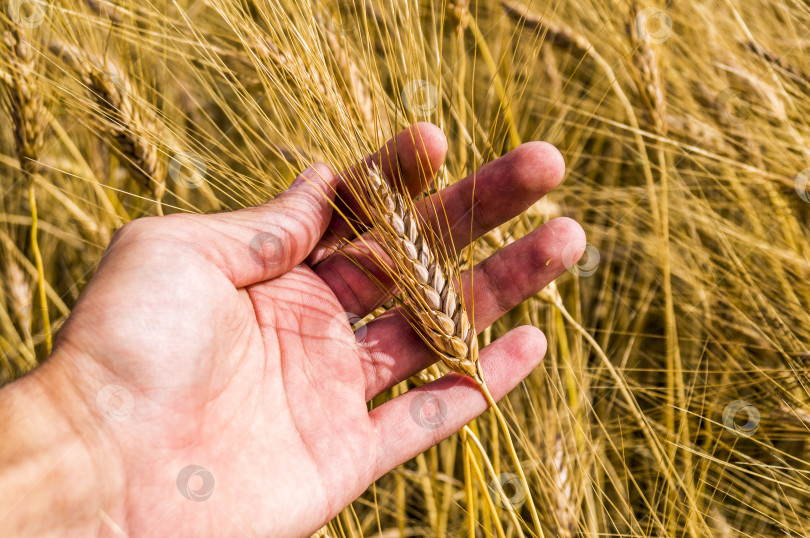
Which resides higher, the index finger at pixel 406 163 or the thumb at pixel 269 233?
the index finger at pixel 406 163

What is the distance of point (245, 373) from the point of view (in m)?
1.08

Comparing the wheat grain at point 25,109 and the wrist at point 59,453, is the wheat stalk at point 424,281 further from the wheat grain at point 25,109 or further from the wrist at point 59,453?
the wheat grain at point 25,109

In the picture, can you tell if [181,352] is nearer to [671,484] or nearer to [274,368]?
[274,368]

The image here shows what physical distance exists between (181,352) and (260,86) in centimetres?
81

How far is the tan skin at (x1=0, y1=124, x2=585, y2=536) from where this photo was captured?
3.07 ft

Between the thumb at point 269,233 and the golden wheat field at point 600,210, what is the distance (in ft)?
0.22

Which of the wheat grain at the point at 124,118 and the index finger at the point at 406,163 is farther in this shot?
the wheat grain at the point at 124,118

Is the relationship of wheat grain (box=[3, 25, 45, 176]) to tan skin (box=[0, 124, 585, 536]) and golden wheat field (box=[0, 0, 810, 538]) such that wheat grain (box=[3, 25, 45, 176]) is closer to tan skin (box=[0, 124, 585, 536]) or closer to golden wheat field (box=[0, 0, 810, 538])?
golden wheat field (box=[0, 0, 810, 538])

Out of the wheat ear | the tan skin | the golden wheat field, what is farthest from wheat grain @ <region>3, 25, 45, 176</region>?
the wheat ear

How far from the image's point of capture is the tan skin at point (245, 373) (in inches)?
36.8

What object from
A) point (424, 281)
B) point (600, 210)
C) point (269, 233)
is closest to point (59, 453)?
point (269, 233)

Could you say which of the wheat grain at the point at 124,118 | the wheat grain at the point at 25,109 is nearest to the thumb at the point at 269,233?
the wheat grain at the point at 124,118

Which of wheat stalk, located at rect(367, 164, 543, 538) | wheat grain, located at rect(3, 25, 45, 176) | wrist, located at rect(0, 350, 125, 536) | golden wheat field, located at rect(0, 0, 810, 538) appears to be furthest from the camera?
wheat grain, located at rect(3, 25, 45, 176)

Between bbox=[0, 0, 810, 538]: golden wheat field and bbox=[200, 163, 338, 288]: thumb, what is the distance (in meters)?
0.07
